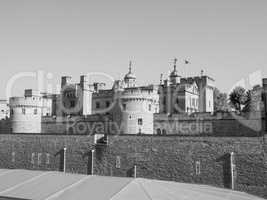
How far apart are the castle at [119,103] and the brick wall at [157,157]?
249 inches

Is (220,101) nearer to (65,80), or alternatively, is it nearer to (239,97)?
(239,97)

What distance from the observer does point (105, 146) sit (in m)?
28.5

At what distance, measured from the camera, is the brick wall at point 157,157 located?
75.9 feet

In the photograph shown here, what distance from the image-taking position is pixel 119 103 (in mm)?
35219

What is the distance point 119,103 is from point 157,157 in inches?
409

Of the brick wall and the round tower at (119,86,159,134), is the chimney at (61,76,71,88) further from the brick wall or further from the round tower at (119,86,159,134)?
the brick wall

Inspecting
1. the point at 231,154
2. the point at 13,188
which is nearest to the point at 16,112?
the point at 13,188

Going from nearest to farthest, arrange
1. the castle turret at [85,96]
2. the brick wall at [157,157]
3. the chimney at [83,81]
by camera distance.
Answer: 1. the brick wall at [157,157]
2. the castle turret at [85,96]
3. the chimney at [83,81]

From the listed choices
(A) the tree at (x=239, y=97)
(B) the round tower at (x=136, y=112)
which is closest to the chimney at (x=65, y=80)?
(B) the round tower at (x=136, y=112)

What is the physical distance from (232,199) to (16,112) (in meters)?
31.8

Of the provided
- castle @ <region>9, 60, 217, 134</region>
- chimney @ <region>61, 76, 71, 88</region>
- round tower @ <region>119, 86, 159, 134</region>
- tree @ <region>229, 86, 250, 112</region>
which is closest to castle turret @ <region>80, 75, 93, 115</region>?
castle @ <region>9, 60, 217, 134</region>

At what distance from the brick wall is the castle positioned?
632cm

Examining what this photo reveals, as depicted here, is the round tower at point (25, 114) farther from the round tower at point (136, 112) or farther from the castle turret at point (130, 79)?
the castle turret at point (130, 79)

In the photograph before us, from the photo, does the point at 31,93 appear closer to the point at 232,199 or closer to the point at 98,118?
the point at 98,118
